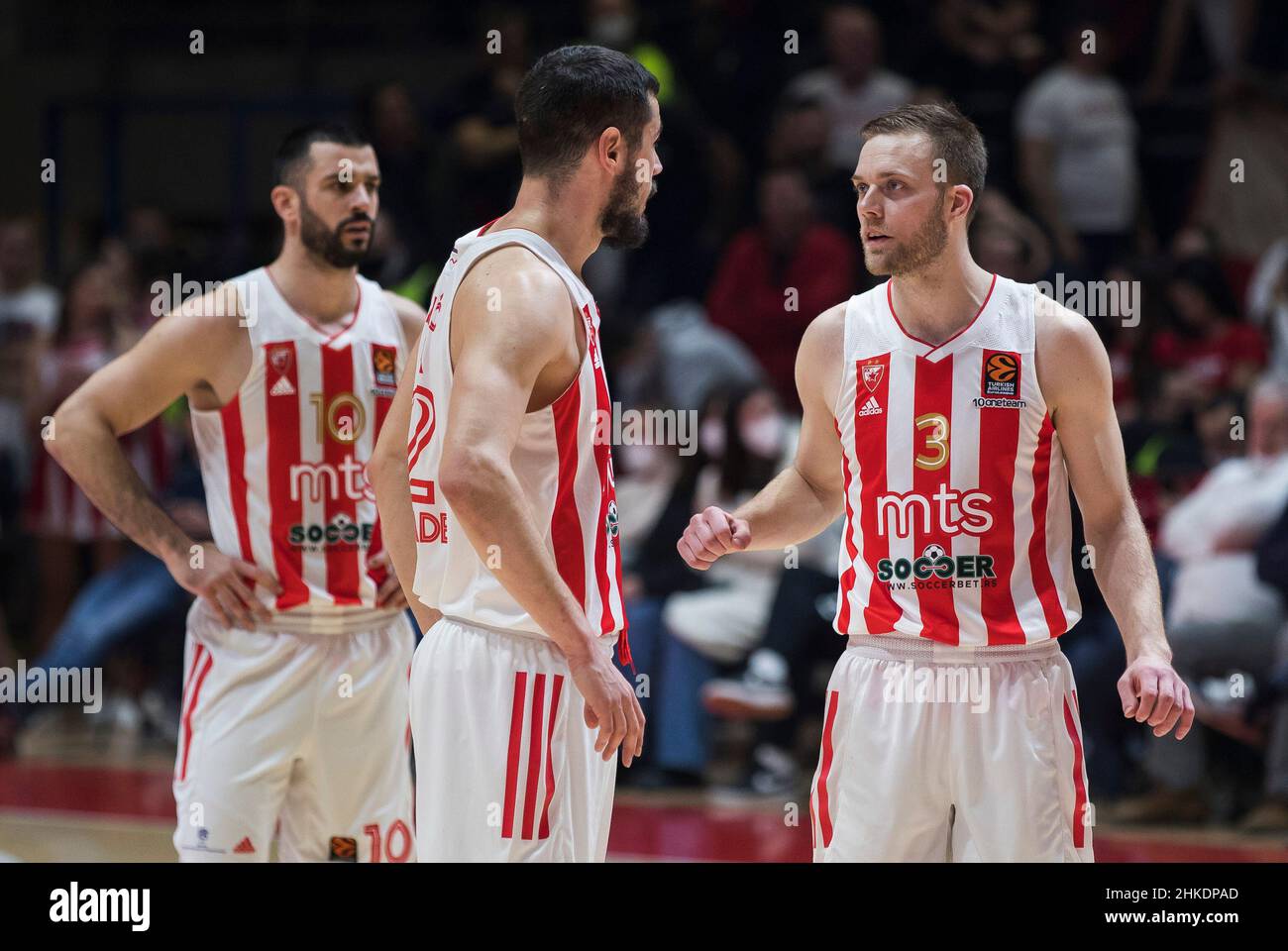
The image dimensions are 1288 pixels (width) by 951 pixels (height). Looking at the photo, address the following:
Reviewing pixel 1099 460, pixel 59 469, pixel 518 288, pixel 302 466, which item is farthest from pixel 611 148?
pixel 59 469

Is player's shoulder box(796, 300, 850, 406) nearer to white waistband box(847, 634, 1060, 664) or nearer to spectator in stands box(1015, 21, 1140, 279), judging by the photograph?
white waistband box(847, 634, 1060, 664)

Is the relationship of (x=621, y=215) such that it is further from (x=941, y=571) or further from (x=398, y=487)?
(x=941, y=571)

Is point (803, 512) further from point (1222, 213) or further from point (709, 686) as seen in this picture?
point (1222, 213)

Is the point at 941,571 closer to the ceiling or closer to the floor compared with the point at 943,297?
closer to the floor

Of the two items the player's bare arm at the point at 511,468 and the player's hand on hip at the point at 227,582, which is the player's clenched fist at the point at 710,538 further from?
the player's hand on hip at the point at 227,582

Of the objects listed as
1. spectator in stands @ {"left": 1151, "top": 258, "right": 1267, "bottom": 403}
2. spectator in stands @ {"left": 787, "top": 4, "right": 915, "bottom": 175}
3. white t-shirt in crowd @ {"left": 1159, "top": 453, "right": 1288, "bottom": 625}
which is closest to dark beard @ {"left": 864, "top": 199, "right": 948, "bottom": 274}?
white t-shirt in crowd @ {"left": 1159, "top": 453, "right": 1288, "bottom": 625}

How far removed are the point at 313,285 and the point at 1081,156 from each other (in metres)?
6.22

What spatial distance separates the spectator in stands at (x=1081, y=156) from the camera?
9508 millimetres

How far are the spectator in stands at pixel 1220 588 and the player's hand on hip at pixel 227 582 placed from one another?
415 cm

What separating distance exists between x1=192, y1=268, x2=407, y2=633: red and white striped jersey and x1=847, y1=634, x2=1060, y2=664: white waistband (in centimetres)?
142

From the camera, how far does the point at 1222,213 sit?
383 inches

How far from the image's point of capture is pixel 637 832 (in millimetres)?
6953
